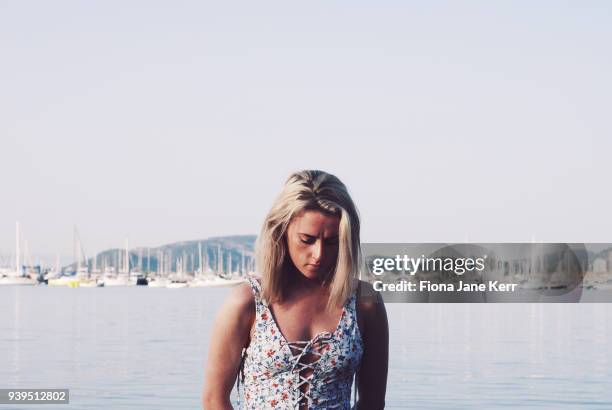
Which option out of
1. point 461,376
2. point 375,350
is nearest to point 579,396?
point 461,376

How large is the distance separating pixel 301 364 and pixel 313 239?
0.35m

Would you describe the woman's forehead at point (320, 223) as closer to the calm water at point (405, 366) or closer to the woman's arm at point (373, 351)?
the woman's arm at point (373, 351)

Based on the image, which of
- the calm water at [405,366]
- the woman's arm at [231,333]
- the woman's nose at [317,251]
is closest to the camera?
the woman's nose at [317,251]

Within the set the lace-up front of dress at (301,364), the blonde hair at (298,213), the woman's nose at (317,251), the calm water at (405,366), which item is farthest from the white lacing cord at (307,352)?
the calm water at (405,366)

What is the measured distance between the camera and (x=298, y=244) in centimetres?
341

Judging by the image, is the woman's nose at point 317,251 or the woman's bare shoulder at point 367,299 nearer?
the woman's nose at point 317,251

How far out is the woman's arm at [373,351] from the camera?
142 inches

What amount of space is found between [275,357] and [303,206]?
0.43m

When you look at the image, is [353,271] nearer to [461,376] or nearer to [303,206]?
[303,206]

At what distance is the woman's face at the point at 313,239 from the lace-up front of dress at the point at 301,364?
0.60ft

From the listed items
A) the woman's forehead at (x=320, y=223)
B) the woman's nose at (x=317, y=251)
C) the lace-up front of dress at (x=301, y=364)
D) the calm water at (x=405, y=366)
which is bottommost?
the calm water at (x=405, y=366)

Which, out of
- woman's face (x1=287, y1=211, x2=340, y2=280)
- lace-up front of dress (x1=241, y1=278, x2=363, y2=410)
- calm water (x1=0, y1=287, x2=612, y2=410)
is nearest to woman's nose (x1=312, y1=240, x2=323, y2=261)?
woman's face (x1=287, y1=211, x2=340, y2=280)

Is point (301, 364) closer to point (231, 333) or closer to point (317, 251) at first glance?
point (231, 333)

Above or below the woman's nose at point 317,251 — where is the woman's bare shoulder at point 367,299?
below
